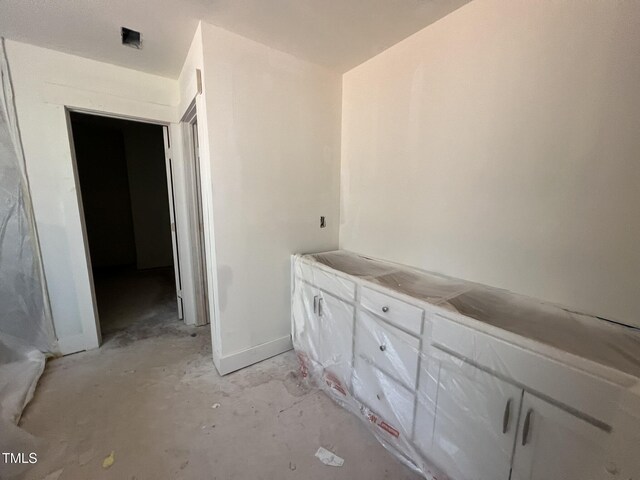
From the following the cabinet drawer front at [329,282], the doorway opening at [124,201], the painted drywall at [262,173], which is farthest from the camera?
the doorway opening at [124,201]

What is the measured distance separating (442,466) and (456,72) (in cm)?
208

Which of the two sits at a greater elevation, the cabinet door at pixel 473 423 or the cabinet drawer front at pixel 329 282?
the cabinet drawer front at pixel 329 282

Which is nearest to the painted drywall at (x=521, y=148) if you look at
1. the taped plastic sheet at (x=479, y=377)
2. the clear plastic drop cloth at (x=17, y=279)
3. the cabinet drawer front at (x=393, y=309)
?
the taped plastic sheet at (x=479, y=377)

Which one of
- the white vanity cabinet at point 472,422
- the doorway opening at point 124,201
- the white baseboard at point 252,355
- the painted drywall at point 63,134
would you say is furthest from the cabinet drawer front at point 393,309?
the doorway opening at point 124,201

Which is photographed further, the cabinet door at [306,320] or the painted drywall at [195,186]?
the cabinet door at [306,320]

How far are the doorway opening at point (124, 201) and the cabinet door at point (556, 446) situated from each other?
13.7ft

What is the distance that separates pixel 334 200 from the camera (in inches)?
96.5

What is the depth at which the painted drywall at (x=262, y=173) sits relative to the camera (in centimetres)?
179

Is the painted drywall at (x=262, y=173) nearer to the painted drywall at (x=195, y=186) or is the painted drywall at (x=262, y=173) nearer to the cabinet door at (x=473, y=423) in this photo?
the painted drywall at (x=195, y=186)

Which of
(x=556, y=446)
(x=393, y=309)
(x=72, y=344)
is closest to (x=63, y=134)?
(x=72, y=344)

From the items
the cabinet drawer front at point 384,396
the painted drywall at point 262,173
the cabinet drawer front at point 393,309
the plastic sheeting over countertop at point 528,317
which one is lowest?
the cabinet drawer front at point 384,396

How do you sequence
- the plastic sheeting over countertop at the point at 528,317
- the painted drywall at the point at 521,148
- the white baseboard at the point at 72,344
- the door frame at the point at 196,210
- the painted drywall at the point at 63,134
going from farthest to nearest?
the door frame at the point at 196,210 < the white baseboard at the point at 72,344 < the painted drywall at the point at 63,134 < the painted drywall at the point at 521,148 < the plastic sheeting over countertop at the point at 528,317

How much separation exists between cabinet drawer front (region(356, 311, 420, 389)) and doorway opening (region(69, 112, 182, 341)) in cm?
340

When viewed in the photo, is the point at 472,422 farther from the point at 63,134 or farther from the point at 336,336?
the point at 63,134
